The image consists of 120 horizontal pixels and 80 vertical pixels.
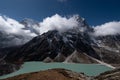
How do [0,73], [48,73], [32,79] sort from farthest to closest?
1. [0,73]
2. [48,73]
3. [32,79]

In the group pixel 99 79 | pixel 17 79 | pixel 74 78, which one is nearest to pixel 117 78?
pixel 99 79

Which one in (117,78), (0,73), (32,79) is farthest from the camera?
(0,73)

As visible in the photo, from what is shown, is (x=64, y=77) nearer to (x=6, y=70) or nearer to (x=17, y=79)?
(x=17, y=79)

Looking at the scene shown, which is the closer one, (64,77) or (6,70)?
(64,77)

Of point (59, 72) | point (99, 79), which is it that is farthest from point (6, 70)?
point (99, 79)

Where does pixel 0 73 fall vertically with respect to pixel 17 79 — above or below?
above

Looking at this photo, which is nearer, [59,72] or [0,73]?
[59,72]

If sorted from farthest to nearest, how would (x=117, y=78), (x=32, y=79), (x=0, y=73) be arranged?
(x=0, y=73)
(x=32, y=79)
(x=117, y=78)

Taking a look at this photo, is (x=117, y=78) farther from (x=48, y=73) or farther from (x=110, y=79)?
(x=48, y=73)

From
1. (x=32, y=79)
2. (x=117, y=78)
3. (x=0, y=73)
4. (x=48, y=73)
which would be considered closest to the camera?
(x=117, y=78)
